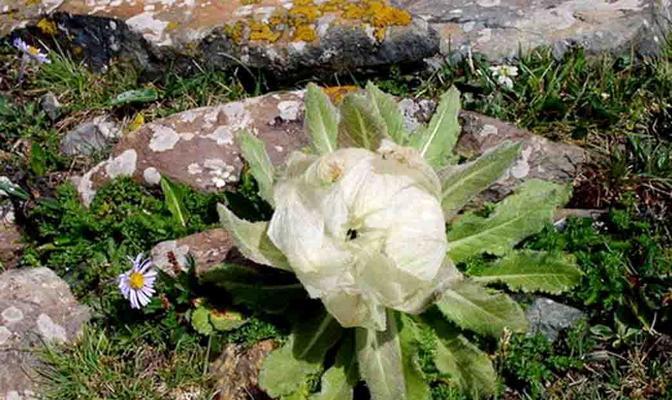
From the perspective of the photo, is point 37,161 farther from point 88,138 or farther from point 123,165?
point 123,165

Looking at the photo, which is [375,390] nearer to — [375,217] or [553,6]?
[375,217]

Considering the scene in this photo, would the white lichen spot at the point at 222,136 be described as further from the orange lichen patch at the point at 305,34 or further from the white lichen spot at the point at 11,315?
the white lichen spot at the point at 11,315


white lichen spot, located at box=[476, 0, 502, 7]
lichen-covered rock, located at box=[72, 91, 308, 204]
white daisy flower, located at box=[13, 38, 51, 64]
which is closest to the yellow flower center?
lichen-covered rock, located at box=[72, 91, 308, 204]

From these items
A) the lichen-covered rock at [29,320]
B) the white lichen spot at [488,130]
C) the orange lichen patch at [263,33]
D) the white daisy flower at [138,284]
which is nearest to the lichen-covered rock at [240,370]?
the white daisy flower at [138,284]

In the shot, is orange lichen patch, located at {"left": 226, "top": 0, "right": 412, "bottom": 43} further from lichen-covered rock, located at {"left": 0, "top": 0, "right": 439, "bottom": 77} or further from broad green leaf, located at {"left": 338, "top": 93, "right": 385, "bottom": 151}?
broad green leaf, located at {"left": 338, "top": 93, "right": 385, "bottom": 151}

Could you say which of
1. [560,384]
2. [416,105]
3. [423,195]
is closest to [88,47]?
[416,105]

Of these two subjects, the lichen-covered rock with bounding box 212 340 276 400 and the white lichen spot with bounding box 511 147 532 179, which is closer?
the lichen-covered rock with bounding box 212 340 276 400
